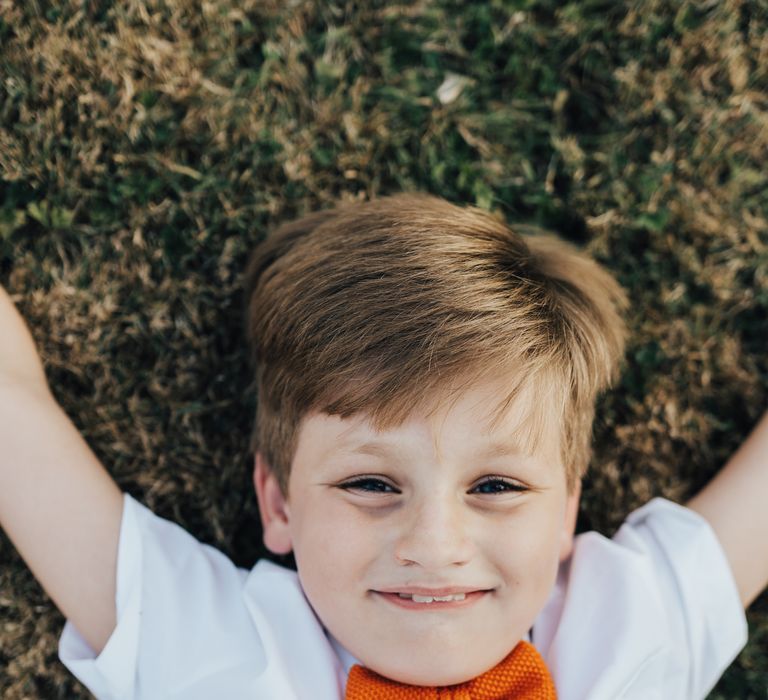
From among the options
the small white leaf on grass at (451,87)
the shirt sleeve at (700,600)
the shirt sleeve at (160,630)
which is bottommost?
the shirt sleeve at (160,630)

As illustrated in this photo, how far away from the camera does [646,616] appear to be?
228 centimetres

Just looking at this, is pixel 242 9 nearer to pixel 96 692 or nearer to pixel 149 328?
pixel 149 328

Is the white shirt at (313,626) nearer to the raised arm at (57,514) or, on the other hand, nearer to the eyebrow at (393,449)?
the raised arm at (57,514)

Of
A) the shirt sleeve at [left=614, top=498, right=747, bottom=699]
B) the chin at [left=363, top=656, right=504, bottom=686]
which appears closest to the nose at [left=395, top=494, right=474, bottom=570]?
the chin at [left=363, top=656, right=504, bottom=686]

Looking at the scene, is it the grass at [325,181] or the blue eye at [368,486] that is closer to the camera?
the blue eye at [368,486]

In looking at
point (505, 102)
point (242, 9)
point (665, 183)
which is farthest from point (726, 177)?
point (242, 9)

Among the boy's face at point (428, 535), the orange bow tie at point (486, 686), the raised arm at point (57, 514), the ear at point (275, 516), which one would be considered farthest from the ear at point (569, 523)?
the raised arm at point (57, 514)

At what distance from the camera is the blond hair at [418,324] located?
6.64ft

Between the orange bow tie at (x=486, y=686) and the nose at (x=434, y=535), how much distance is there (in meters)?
0.36

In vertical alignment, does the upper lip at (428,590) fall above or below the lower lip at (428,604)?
above

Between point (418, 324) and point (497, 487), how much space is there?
1.41 feet

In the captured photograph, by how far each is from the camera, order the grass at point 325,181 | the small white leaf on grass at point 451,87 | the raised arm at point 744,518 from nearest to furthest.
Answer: the raised arm at point 744,518
the grass at point 325,181
the small white leaf on grass at point 451,87

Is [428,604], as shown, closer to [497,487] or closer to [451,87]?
[497,487]

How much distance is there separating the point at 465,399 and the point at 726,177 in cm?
140
